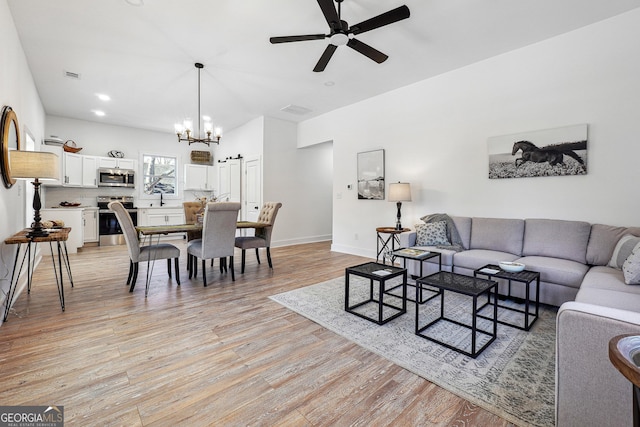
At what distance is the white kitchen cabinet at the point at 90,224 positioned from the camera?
250 inches

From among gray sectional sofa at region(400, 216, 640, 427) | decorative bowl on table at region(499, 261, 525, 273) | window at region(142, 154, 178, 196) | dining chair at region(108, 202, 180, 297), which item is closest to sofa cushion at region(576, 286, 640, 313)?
gray sectional sofa at region(400, 216, 640, 427)

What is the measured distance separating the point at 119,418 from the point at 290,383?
34.0 inches

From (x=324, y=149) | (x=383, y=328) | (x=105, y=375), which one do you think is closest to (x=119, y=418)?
(x=105, y=375)

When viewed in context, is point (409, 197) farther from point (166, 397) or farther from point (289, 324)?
point (166, 397)

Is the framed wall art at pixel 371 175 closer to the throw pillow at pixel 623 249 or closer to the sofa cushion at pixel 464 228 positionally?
the sofa cushion at pixel 464 228

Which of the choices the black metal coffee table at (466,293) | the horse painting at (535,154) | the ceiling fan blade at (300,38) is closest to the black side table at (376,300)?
the black metal coffee table at (466,293)

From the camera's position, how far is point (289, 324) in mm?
2518

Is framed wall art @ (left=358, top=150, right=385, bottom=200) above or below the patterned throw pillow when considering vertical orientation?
above

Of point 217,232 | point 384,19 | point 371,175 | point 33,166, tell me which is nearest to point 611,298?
point 384,19

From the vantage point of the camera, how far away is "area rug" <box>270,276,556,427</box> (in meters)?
1.55

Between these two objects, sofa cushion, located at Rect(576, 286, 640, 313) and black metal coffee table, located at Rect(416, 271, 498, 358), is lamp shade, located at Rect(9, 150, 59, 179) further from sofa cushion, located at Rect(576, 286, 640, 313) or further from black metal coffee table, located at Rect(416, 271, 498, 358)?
sofa cushion, located at Rect(576, 286, 640, 313)

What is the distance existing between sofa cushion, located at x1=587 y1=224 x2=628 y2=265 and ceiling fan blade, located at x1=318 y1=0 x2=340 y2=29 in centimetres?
322

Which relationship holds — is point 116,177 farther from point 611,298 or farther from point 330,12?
point 611,298

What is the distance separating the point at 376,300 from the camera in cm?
305
